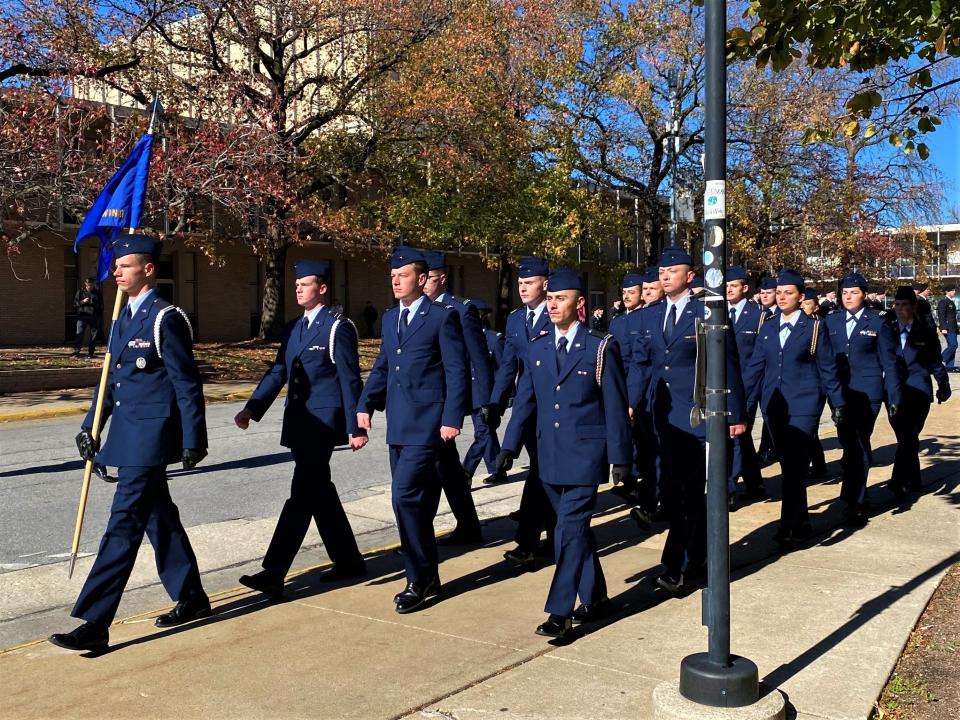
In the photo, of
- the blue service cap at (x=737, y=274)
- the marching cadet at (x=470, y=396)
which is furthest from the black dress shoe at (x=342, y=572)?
the blue service cap at (x=737, y=274)

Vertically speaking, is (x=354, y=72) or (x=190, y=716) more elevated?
(x=354, y=72)

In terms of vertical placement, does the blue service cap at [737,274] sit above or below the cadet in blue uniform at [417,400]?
above

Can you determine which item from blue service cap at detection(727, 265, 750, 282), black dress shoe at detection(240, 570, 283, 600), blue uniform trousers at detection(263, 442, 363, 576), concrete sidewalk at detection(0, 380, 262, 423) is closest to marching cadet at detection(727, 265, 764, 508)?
blue service cap at detection(727, 265, 750, 282)

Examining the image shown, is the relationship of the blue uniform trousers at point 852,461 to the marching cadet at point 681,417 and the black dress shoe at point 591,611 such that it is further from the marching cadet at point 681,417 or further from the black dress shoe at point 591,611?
the black dress shoe at point 591,611

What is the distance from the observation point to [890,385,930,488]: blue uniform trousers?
368 inches

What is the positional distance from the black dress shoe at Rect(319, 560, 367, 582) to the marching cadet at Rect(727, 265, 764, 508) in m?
3.78

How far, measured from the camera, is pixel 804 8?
6336 millimetres

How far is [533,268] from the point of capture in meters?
8.03

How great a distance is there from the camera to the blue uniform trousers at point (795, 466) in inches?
297

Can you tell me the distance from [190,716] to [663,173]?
32257 mm

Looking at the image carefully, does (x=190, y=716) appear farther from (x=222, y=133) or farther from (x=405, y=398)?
(x=222, y=133)

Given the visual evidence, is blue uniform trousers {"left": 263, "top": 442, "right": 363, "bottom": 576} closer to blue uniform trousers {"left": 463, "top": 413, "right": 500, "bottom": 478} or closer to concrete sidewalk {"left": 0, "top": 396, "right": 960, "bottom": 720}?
concrete sidewalk {"left": 0, "top": 396, "right": 960, "bottom": 720}

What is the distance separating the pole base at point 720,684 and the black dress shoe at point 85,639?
277cm

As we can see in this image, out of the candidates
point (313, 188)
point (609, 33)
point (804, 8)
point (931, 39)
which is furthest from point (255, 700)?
point (609, 33)
